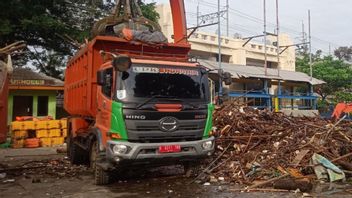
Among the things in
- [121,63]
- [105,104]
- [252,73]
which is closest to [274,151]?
[105,104]

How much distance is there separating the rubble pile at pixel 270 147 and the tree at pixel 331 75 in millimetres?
30470

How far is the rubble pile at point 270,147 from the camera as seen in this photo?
9.87 metres

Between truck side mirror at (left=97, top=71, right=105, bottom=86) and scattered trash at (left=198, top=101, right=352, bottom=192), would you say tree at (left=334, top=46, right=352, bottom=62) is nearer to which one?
scattered trash at (left=198, top=101, right=352, bottom=192)

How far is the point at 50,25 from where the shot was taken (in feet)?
73.0

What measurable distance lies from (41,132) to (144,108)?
12.6m

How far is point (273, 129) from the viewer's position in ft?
40.2

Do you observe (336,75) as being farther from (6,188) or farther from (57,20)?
(6,188)

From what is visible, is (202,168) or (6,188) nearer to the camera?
(6,188)

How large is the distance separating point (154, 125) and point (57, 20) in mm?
17218

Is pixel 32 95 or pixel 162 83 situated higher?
pixel 32 95

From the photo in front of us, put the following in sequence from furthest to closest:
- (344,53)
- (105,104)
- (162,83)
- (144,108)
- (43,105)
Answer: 1. (344,53)
2. (43,105)
3. (105,104)
4. (162,83)
5. (144,108)

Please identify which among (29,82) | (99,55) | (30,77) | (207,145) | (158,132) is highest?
(30,77)

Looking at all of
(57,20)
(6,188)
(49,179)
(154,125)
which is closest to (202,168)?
(154,125)

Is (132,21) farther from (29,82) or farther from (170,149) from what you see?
(29,82)
